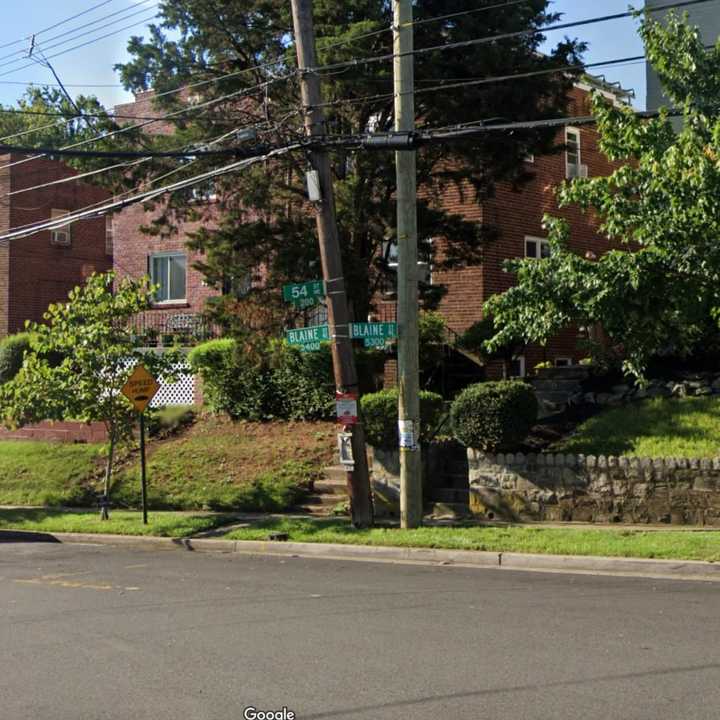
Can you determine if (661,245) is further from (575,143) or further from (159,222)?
(575,143)

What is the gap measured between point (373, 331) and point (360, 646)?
7.18 meters

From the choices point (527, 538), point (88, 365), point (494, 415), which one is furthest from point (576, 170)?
point (527, 538)

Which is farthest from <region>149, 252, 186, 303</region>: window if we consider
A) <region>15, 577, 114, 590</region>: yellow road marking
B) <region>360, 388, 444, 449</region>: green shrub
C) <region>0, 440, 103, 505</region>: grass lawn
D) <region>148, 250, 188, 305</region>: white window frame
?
<region>15, 577, 114, 590</region>: yellow road marking

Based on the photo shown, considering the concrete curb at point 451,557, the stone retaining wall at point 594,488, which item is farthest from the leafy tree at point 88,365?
the stone retaining wall at point 594,488

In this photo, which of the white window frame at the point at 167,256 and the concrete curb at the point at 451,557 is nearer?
the concrete curb at the point at 451,557

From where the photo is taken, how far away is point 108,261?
3634 centimetres

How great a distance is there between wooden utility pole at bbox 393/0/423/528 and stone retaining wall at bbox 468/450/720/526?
1.93 meters

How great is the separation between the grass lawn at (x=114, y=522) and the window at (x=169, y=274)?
35.2 ft

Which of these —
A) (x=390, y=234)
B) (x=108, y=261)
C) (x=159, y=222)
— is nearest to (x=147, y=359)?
(x=159, y=222)

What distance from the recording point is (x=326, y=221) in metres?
14.2

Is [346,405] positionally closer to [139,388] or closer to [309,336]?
[309,336]

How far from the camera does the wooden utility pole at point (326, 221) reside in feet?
45.9

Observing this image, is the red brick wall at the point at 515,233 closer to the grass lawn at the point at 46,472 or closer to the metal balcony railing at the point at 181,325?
the metal balcony railing at the point at 181,325

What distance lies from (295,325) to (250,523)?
4086 mm
